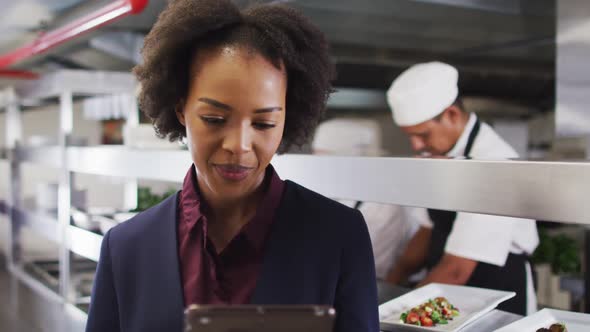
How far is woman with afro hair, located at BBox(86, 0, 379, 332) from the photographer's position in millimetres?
579

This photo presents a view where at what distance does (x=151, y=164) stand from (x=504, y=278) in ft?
3.62

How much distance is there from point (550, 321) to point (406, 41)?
272 cm

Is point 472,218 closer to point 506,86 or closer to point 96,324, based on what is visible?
point 96,324

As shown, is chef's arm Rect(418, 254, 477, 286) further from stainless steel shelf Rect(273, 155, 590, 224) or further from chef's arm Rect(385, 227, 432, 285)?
stainless steel shelf Rect(273, 155, 590, 224)

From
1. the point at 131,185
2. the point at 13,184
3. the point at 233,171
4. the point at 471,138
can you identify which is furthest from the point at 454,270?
the point at 13,184

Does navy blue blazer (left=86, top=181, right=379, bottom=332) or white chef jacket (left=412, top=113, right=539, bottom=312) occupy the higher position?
navy blue blazer (left=86, top=181, right=379, bottom=332)

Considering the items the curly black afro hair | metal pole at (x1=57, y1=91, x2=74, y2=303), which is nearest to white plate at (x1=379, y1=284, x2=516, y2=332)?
the curly black afro hair

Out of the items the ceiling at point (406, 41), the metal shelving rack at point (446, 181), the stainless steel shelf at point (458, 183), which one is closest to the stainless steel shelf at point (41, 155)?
the ceiling at point (406, 41)

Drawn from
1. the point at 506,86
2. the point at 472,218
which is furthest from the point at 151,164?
the point at 506,86

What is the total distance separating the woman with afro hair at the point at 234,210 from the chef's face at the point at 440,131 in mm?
1319

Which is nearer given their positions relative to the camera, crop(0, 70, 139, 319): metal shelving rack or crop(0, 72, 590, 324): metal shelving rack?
crop(0, 72, 590, 324): metal shelving rack

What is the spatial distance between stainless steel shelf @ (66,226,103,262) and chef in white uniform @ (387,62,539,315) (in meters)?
0.82

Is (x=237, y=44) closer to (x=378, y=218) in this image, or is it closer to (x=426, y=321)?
(x=426, y=321)

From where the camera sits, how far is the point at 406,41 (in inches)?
133
